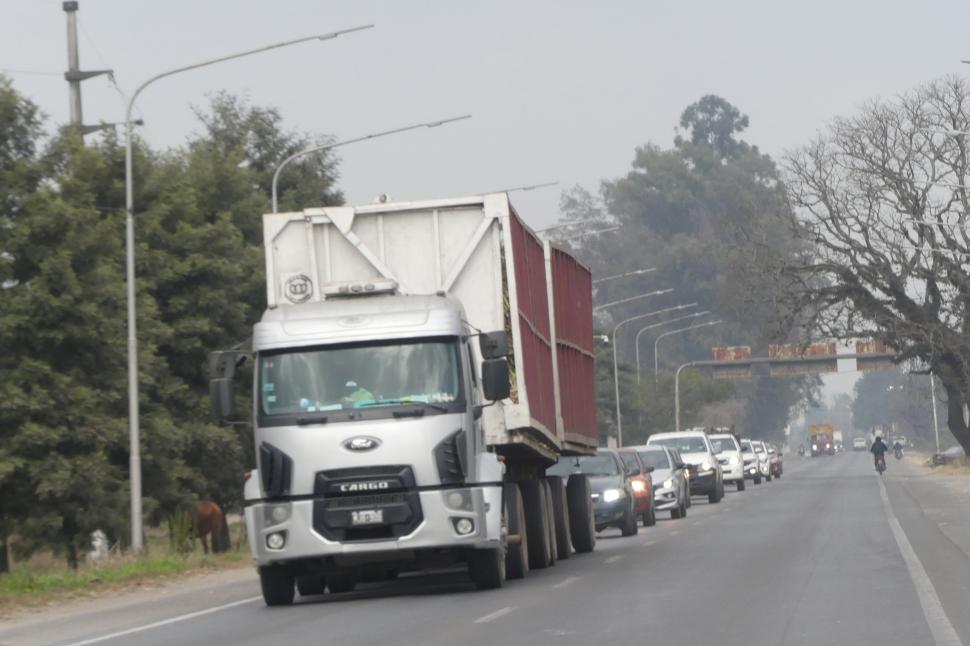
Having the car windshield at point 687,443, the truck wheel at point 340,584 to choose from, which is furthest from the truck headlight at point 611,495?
the car windshield at point 687,443

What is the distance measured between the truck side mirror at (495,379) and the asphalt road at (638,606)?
190 cm

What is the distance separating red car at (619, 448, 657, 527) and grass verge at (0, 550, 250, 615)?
10.0 m

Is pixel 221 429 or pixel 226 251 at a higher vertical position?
pixel 226 251

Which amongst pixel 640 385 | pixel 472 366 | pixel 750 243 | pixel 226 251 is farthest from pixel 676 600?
pixel 640 385

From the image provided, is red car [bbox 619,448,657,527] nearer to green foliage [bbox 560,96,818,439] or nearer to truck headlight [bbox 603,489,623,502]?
truck headlight [bbox 603,489,623,502]

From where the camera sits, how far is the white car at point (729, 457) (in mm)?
60875

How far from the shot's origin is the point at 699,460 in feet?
167

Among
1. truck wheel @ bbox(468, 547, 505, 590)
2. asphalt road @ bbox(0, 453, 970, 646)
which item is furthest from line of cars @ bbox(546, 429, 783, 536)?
truck wheel @ bbox(468, 547, 505, 590)

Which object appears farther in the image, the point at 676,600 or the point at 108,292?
the point at 108,292

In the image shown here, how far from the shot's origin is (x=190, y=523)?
3416 centimetres

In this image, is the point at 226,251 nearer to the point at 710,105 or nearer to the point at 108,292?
the point at 108,292

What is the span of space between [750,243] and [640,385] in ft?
73.8

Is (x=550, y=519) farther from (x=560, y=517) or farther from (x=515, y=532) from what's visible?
(x=515, y=532)

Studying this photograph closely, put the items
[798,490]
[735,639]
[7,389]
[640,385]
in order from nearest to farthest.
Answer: [735,639] → [7,389] → [798,490] → [640,385]
